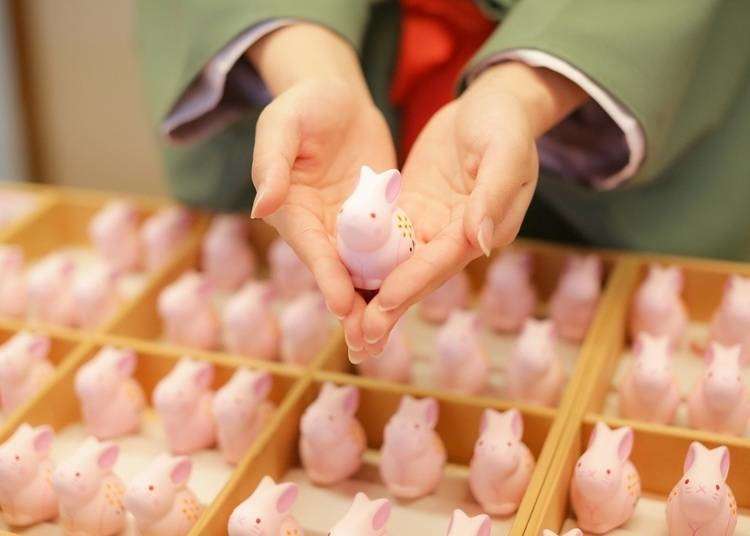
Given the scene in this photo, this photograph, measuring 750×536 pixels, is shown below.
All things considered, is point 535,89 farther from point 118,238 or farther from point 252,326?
point 118,238

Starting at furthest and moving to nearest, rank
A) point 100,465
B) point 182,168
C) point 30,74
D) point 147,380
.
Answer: point 30,74
point 182,168
point 147,380
point 100,465

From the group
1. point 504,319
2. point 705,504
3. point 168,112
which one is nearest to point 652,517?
point 705,504

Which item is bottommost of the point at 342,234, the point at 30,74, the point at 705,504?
the point at 30,74

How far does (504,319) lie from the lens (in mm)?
936

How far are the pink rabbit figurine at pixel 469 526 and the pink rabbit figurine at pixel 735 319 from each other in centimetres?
33

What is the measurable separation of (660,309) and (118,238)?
56 centimetres

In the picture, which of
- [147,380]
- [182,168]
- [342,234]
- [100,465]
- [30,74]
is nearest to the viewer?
[342,234]

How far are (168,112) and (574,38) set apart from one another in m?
0.39

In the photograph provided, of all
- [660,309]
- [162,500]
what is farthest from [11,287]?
[660,309]

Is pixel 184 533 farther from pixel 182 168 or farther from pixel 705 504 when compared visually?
pixel 182 168

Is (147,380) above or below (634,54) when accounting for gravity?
below

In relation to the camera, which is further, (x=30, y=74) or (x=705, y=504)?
(x=30, y=74)

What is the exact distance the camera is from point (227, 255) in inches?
40.3

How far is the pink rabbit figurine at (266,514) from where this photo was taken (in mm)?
643
